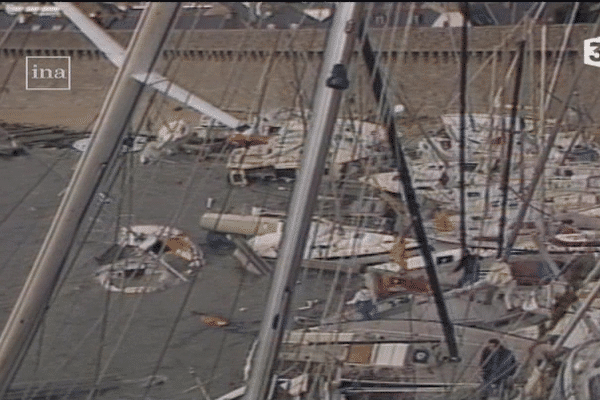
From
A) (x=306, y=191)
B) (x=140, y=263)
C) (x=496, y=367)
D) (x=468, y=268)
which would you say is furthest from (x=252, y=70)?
(x=306, y=191)

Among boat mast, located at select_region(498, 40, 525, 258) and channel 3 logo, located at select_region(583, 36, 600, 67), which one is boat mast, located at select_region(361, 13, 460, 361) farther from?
channel 3 logo, located at select_region(583, 36, 600, 67)

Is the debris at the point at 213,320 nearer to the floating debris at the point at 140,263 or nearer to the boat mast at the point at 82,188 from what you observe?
the floating debris at the point at 140,263


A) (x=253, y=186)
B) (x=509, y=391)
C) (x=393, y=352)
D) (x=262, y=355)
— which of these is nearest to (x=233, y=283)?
(x=253, y=186)

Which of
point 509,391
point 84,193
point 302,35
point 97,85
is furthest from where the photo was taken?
point 97,85

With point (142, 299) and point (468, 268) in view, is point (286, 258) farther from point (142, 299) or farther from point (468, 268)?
→ point (142, 299)

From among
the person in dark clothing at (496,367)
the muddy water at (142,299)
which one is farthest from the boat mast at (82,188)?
the person in dark clothing at (496,367)

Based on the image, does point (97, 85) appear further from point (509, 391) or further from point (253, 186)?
point (509, 391)
